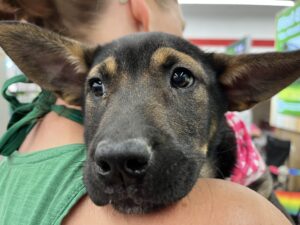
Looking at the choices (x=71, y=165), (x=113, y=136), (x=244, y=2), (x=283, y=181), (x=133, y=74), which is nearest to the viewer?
(x=113, y=136)

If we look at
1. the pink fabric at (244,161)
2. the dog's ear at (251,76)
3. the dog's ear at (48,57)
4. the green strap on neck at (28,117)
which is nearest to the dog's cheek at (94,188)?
the green strap on neck at (28,117)

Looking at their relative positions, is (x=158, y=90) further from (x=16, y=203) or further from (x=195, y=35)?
(x=195, y=35)

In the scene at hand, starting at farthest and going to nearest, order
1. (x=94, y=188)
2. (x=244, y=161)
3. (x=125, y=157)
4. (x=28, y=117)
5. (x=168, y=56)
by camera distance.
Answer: (x=244, y=161), (x=28, y=117), (x=168, y=56), (x=94, y=188), (x=125, y=157)

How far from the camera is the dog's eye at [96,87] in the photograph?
1.12 meters

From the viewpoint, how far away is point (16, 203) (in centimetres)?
96

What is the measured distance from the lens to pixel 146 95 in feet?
3.22

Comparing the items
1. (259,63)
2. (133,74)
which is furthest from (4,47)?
(259,63)

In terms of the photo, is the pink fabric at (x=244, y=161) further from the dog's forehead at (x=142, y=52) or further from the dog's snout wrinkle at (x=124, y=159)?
the dog's snout wrinkle at (x=124, y=159)

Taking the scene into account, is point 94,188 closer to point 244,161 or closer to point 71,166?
Result: point 71,166

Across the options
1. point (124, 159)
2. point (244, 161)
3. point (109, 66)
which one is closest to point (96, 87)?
point (109, 66)

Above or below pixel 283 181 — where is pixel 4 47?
above

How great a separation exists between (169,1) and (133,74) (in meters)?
0.53

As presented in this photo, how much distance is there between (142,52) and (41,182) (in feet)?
1.42

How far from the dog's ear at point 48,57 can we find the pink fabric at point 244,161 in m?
0.62
